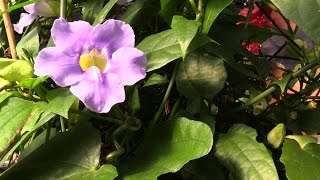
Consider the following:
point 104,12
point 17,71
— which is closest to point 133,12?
point 104,12

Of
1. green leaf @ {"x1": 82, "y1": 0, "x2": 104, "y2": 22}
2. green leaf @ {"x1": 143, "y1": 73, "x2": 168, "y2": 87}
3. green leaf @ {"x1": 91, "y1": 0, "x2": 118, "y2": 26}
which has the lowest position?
green leaf @ {"x1": 143, "y1": 73, "x2": 168, "y2": 87}

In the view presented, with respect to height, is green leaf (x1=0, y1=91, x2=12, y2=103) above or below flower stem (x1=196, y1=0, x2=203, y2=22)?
below

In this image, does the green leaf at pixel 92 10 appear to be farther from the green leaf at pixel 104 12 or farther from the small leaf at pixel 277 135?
the small leaf at pixel 277 135

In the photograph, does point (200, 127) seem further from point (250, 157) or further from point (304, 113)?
point (304, 113)

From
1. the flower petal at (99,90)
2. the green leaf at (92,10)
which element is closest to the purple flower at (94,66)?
the flower petal at (99,90)

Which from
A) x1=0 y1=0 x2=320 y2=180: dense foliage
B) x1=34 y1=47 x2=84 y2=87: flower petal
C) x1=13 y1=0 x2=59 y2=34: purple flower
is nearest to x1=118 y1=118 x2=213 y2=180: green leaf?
x1=0 y1=0 x2=320 y2=180: dense foliage

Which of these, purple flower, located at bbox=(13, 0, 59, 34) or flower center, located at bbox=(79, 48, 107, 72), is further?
purple flower, located at bbox=(13, 0, 59, 34)

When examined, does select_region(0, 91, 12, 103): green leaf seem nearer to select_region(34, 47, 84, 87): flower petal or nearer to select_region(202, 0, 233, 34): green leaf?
select_region(34, 47, 84, 87): flower petal
